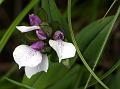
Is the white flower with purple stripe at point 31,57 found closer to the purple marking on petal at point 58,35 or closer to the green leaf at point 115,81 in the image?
the purple marking on petal at point 58,35

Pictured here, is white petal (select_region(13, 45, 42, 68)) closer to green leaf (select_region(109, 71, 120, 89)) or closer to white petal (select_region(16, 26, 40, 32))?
white petal (select_region(16, 26, 40, 32))

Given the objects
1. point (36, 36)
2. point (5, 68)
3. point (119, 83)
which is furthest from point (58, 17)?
point (5, 68)

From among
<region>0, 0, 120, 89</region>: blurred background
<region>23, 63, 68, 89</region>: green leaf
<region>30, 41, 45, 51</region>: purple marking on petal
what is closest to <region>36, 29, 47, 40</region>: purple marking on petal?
<region>30, 41, 45, 51</region>: purple marking on petal

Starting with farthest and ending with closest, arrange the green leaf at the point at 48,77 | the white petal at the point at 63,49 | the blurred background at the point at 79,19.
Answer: the blurred background at the point at 79,19 → the green leaf at the point at 48,77 → the white petal at the point at 63,49

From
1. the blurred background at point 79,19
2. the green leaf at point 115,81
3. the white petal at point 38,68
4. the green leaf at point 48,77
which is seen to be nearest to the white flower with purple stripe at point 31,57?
the white petal at point 38,68

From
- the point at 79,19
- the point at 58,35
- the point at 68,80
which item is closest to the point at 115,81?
the point at 68,80

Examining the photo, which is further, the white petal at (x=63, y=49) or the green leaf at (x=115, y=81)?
the green leaf at (x=115, y=81)

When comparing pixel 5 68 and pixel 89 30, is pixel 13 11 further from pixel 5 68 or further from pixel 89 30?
pixel 89 30

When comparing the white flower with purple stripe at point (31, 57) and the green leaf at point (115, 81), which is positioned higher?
the white flower with purple stripe at point (31, 57)

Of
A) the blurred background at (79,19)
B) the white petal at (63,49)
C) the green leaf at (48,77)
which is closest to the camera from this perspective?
the white petal at (63,49)
